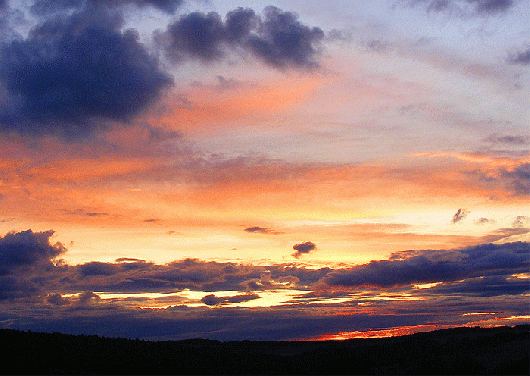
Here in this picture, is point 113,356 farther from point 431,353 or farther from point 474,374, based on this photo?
point 474,374

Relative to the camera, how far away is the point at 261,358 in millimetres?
84500

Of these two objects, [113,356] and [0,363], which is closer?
[0,363]

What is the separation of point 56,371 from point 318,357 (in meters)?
37.4

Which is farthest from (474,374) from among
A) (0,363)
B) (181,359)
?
(0,363)

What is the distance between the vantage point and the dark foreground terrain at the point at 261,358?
5794 cm

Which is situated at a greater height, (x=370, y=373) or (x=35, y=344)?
(x=35, y=344)

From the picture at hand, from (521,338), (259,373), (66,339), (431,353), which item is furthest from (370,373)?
(66,339)

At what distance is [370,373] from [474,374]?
1308 cm

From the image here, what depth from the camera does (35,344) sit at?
7994cm

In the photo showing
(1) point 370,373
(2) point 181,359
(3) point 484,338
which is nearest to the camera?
(1) point 370,373

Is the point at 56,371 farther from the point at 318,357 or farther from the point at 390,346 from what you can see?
the point at 390,346

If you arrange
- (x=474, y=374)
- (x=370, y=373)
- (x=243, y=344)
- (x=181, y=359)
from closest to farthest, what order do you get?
(x=474, y=374), (x=370, y=373), (x=181, y=359), (x=243, y=344)

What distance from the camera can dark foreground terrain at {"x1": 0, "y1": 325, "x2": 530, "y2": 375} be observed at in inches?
2281

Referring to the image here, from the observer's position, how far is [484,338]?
238ft
